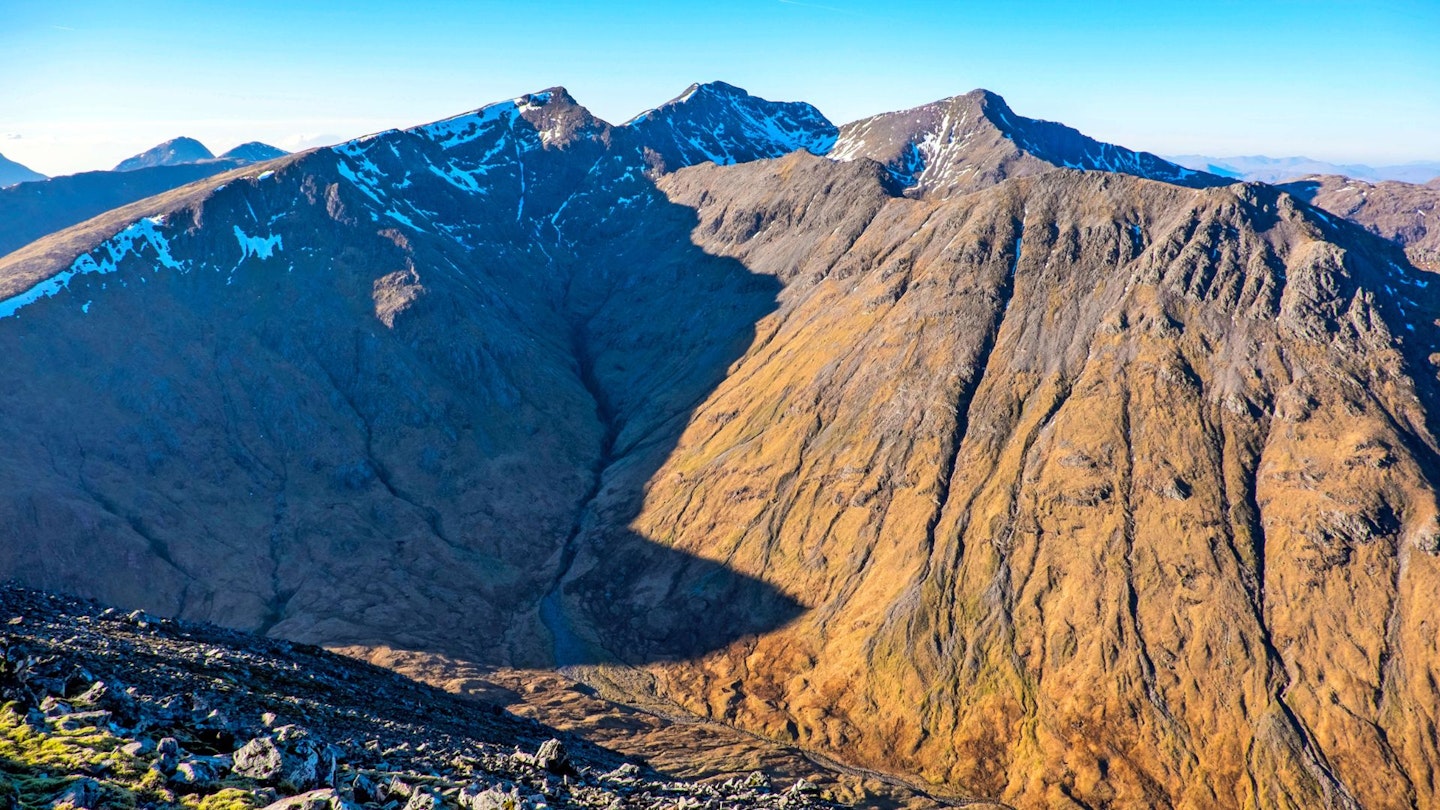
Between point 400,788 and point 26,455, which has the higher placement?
point 400,788

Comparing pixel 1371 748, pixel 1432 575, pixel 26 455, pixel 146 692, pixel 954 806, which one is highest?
pixel 146 692

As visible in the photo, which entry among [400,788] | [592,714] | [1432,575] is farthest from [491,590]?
[1432,575]

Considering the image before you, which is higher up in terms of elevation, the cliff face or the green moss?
the green moss

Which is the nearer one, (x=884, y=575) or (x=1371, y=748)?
(x=1371, y=748)

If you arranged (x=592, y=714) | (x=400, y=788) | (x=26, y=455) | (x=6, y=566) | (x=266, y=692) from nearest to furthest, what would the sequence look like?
(x=400, y=788) → (x=266, y=692) → (x=592, y=714) → (x=6, y=566) → (x=26, y=455)

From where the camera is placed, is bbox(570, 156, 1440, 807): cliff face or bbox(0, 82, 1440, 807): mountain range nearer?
bbox(570, 156, 1440, 807): cliff face

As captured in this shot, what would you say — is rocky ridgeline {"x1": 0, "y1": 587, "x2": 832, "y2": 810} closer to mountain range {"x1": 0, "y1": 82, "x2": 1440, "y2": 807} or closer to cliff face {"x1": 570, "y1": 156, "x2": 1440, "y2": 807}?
cliff face {"x1": 570, "y1": 156, "x2": 1440, "y2": 807}

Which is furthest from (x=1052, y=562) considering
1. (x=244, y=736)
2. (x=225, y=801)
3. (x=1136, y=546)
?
(x=225, y=801)

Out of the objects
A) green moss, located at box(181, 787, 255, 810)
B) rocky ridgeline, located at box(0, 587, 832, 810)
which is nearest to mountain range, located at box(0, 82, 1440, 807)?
rocky ridgeline, located at box(0, 587, 832, 810)

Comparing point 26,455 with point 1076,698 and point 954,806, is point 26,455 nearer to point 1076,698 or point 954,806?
point 954,806
